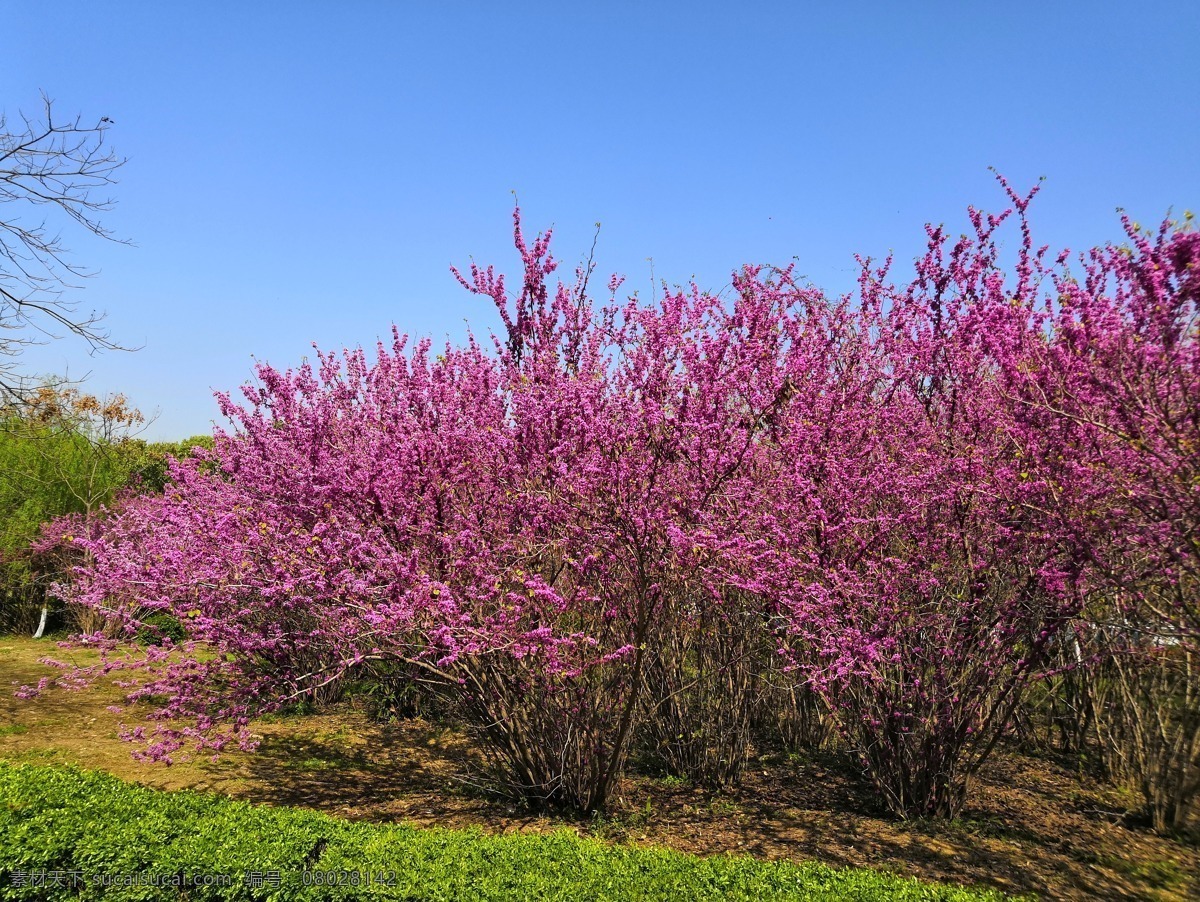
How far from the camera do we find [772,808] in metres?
5.98

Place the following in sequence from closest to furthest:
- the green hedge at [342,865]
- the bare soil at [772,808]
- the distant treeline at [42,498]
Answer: the green hedge at [342,865] → the bare soil at [772,808] → the distant treeline at [42,498]

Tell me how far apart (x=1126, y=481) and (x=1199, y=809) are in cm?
300

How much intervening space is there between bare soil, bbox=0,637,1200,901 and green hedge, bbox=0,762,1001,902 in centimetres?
108

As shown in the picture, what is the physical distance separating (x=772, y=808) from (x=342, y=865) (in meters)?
3.43

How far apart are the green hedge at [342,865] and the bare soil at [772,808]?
1.08 meters

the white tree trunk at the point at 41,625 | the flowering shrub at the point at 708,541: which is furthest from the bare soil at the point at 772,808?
the white tree trunk at the point at 41,625

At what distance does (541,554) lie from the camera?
5895mm

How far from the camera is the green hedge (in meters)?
3.83

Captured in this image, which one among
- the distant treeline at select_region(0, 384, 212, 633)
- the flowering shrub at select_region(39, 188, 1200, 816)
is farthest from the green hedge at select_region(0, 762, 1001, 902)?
the distant treeline at select_region(0, 384, 212, 633)

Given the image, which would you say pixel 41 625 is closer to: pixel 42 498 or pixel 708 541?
pixel 42 498

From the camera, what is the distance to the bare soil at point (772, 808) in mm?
5051

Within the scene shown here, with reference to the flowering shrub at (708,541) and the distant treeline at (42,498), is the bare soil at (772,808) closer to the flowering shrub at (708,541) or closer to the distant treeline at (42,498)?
the flowering shrub at (708,541)

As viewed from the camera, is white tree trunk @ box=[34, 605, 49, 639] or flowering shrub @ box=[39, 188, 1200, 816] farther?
white tree trunk @ box=[34, 605, 49, 639]

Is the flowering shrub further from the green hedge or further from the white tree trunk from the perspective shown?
the white tree trunk
